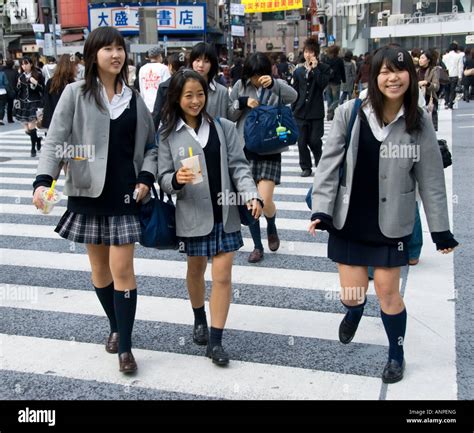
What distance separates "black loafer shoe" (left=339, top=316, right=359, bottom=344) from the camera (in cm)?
409

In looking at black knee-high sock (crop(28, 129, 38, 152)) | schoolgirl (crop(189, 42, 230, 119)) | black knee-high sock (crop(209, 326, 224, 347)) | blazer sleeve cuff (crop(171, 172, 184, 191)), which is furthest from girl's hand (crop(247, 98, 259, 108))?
black knee-high sock (crop(28, 129, 38, 152))

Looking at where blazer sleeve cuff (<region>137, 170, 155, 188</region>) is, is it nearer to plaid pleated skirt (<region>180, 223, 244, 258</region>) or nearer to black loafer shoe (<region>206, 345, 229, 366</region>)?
plaid pleated skirt (<region>180, 223, 244, 258</region>)

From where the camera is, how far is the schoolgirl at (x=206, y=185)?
3895 mm

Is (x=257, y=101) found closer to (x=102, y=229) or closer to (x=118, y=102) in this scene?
(x=118, y=102)

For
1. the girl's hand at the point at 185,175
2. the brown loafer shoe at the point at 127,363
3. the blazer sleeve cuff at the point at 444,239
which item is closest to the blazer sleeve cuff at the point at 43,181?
the girl's hand at the point at 185,175

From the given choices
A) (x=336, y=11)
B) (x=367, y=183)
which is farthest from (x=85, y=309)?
(x=336, y=11)

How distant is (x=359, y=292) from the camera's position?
3.83m

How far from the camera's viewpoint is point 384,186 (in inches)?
143

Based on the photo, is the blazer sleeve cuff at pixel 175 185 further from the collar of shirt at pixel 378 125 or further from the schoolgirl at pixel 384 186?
the collar of shirt at pixel 378 125

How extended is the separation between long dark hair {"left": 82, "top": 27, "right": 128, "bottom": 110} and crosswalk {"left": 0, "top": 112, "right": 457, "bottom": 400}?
5.06 feet

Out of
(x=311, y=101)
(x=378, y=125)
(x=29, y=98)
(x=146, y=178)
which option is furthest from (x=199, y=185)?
(x=29, y=98)

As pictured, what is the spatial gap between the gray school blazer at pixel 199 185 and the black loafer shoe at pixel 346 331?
2.80ft

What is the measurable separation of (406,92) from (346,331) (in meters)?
1.43
